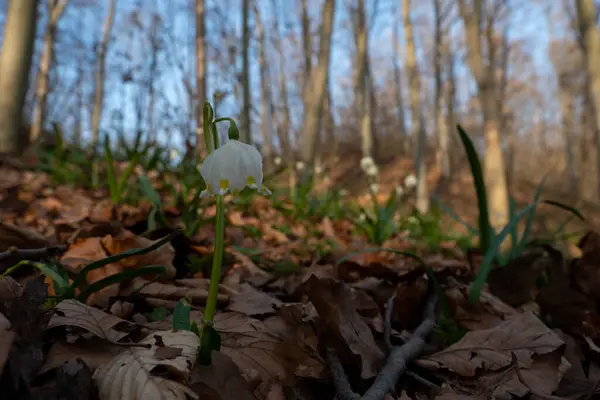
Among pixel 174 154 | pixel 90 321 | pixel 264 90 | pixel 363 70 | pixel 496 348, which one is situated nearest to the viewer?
pixel 90 321

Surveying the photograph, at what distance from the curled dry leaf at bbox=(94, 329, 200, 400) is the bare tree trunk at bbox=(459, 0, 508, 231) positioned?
589 centimetres

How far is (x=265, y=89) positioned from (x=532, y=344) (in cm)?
1961

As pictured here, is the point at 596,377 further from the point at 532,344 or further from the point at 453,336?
the point at 453,336

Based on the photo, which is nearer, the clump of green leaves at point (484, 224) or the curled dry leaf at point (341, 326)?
the curled dry leaf at point (341, 326)

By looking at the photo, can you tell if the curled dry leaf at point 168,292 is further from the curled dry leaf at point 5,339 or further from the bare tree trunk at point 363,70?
the bare tree trunk at point 363,70

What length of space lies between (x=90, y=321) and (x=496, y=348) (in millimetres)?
890

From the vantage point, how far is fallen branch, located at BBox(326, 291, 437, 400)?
80 cm

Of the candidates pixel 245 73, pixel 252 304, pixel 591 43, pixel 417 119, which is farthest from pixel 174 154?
pixel 417 119

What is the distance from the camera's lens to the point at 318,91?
6117 mm

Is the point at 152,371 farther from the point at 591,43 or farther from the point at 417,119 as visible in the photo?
the point at 417,119

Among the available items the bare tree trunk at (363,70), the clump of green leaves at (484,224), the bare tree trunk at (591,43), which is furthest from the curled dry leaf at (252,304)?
the bare tree trunk at (363,70)

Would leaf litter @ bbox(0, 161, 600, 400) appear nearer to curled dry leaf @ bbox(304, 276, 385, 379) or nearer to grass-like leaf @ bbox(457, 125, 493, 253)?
curled dry leaf @ bbox(304, 276, 385, 379)

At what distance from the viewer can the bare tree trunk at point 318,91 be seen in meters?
5.95

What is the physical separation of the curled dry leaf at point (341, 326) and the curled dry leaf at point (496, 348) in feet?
0.47
